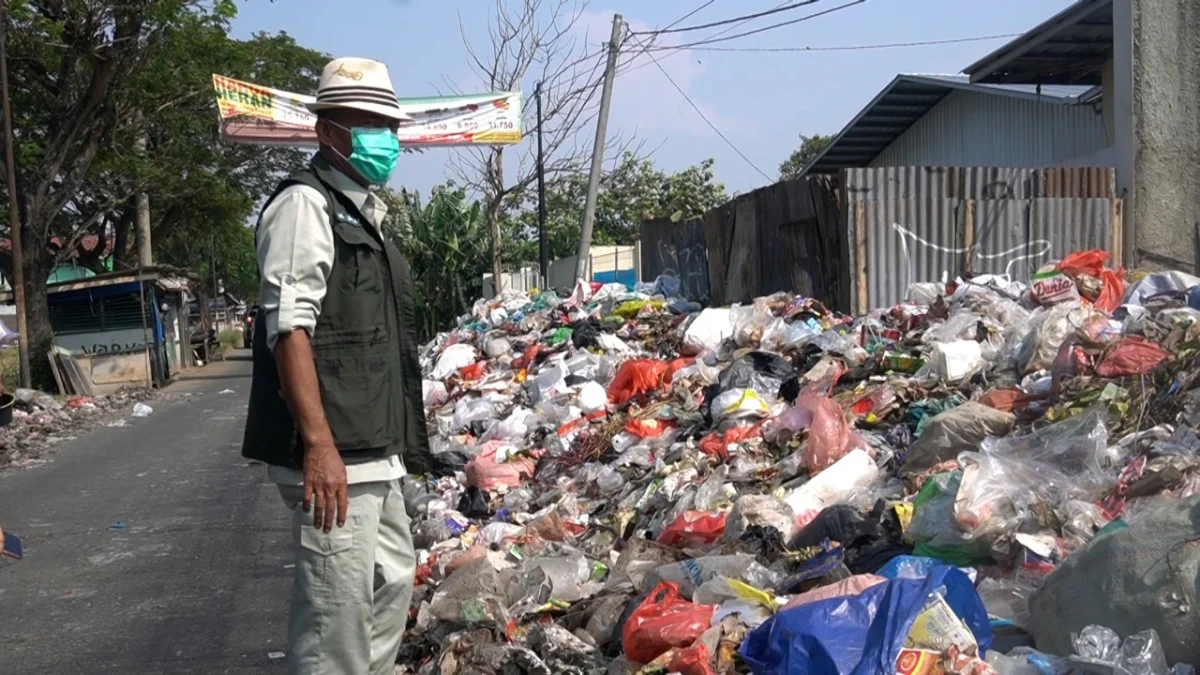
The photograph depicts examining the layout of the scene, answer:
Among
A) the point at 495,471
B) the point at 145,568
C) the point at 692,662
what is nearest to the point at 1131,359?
the point at 692,662

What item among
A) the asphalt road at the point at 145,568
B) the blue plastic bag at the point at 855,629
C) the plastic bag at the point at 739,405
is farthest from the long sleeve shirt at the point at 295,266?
the plastic bag at the point at 739,405

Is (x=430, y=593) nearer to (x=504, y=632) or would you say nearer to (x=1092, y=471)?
(x=504, y=632)

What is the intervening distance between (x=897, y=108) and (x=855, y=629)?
1596cm

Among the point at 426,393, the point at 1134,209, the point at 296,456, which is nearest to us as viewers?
the point at 296,456

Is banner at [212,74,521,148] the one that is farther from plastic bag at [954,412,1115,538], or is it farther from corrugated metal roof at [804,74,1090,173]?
plastic bag at [954,412,1115,538]

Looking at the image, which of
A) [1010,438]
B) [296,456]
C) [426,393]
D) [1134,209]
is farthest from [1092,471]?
[426,393]

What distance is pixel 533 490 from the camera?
24.6 ft

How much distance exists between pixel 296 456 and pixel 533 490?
4588 millimetres

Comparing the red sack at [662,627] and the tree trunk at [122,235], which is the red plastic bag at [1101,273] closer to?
the red sack at [662,627]

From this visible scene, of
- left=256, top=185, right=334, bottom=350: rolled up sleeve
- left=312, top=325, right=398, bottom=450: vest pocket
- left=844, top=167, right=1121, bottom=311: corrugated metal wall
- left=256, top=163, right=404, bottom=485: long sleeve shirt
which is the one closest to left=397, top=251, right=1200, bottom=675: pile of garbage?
left=844, top=167, right=1121, bottom=311: corrugated metal wall

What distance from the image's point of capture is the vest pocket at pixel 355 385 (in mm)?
2967

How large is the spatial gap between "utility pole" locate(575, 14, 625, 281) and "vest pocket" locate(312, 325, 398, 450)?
47.3 feet

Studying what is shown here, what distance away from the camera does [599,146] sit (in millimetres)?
18141

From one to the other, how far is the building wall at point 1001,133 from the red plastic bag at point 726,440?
7.80m
